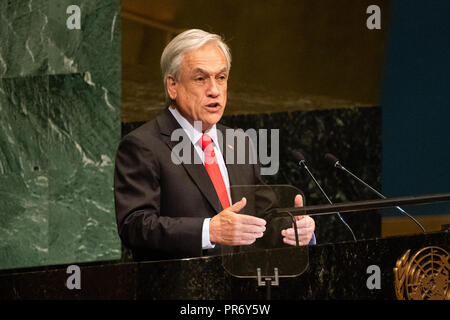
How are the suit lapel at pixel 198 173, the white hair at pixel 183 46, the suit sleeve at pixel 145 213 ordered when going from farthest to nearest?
the white hair at pixel 183 46 < the suit lapel at pixel 198 173 < the suit sleeve at pixel 145 213

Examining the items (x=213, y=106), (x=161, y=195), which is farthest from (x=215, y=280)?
(x=213, y=106)

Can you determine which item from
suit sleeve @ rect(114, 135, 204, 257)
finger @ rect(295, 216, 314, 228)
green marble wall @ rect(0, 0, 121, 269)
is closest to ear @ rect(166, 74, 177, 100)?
suit sleeve @ rect(114, 135, 204, 257)

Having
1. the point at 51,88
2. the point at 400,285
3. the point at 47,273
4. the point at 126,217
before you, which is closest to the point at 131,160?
→ the point at 126,217

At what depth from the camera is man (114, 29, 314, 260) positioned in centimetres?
288

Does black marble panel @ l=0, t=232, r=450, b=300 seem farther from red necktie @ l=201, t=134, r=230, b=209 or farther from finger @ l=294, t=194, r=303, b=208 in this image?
red necktie @ l=201, t=134, r=230, b=209

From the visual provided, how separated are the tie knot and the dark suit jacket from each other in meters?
0.06

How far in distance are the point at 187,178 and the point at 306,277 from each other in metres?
0.70

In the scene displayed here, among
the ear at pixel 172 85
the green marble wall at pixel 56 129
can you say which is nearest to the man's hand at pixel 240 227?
the ear at pixel 172 85

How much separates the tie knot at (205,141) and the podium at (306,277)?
0.69 metres

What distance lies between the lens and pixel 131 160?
3.25m

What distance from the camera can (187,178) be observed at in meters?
3.26

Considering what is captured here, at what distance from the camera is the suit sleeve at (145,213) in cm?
295

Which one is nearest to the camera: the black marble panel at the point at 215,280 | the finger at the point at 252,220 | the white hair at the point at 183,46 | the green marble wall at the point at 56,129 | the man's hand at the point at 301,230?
the black marble panel at the point at 215,280

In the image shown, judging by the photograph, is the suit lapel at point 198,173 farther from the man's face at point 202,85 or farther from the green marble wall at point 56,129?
the green marble wall at point 56,129
